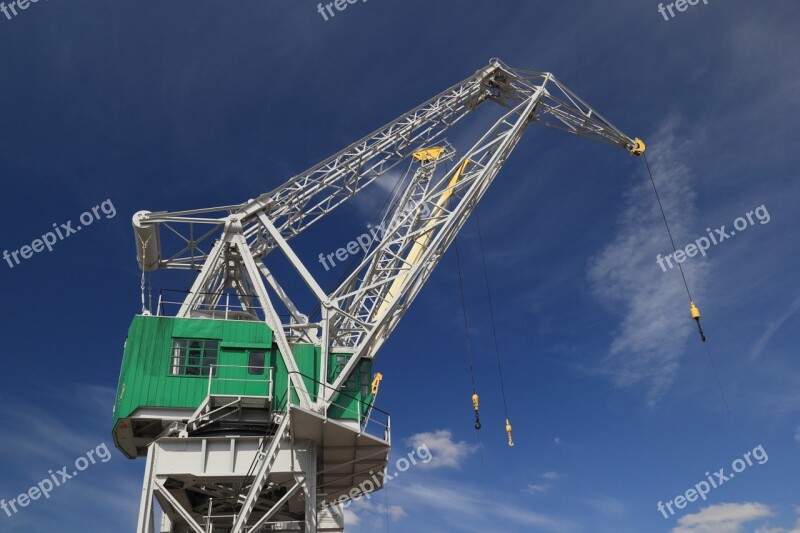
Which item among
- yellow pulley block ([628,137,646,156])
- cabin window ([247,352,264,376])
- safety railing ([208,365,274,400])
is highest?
yellow pulley block ([628,137,646,156])

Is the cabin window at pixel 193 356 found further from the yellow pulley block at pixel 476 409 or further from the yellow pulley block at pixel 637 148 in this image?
the yellow pulley block at pixel 637 148

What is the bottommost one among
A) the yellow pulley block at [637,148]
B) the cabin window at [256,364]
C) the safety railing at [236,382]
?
the safety railing at [236,382]

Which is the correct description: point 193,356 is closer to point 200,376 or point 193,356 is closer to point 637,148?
point 200,376

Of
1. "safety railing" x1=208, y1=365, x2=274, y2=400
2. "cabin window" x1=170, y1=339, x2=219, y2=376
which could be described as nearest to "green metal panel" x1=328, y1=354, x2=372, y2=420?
"safety railing" x1=208, y1=365, x2=274, y2=400

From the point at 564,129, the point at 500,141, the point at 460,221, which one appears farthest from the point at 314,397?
the point at 564,129

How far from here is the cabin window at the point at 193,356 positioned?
25047mm

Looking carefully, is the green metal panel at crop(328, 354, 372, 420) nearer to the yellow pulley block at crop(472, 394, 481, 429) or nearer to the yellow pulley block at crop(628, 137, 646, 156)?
the yellow pulley block at crop(472, 394, 481, 429)

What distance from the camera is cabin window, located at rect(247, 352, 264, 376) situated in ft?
83.7

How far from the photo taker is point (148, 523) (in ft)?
71.0

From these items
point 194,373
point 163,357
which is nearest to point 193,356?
point 194,373

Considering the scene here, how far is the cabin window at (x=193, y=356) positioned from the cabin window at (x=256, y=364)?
1270mm

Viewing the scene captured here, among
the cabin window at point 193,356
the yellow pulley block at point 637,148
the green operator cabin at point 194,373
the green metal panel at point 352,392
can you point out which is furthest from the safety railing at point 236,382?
the yellow pulley block at point 637,148

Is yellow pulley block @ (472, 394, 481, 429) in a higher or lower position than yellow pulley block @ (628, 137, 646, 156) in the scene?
lower

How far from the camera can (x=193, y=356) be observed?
25.3 metres
